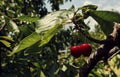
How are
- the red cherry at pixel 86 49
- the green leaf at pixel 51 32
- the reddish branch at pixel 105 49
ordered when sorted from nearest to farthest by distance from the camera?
1. the green leaf at pixel 51 32
2. the reddish branch at pixel 105 49
3. the red cherry at pixel 86 49

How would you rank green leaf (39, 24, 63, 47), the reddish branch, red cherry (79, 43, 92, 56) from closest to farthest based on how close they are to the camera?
green leaf (39, 24, 63, 47), the reddish branch, red cherry (79, 43, 92, 56)

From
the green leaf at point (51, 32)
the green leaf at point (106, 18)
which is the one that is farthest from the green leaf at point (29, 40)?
the green leaf at point (106, 18)

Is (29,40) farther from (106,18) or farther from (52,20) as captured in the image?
(106,18)

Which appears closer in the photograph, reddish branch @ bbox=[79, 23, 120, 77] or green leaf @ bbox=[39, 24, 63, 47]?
green leaf @ bbox=[39, 24, 63, 47]

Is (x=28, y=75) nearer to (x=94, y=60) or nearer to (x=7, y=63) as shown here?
(x=7, y=63)

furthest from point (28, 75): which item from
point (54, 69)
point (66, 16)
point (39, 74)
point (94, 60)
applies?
point (66, 16)

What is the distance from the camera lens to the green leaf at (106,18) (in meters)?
1.08

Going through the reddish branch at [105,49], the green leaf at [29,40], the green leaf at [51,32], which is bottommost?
the reddish branch at [105,49]

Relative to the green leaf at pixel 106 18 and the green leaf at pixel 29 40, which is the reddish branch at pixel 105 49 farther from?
the green leaf at pixel 29 40

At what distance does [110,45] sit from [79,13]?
191 millimetres

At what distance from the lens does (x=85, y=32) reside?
1.33m

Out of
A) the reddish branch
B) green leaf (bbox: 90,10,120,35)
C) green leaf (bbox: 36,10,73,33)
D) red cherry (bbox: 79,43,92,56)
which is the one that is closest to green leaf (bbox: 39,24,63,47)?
green leaf (bbox: 36,10,73,33)

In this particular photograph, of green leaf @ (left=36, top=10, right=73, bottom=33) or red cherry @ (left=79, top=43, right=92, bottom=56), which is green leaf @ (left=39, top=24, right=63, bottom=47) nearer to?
green leaf @ (left=36, top=10, right=73, bottom=33)

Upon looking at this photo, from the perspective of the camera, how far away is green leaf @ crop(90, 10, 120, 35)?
108 cm
